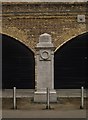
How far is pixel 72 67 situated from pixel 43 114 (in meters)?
7.90

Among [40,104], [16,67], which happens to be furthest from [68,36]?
[40,104]

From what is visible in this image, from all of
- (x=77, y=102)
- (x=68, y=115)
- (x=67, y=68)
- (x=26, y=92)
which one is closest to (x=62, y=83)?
(x=67, y=68)

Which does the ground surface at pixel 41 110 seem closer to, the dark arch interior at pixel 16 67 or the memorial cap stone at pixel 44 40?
the memorial cap stone at pixel 44 40

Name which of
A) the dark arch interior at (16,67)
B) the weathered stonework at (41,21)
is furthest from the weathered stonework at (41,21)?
the dark arch interior at (16,67)

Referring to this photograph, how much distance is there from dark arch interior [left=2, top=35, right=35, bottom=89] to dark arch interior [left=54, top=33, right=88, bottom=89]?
4.65 ft

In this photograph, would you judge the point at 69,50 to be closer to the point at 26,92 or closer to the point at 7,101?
the point at 26,92

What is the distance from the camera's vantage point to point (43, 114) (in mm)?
12422

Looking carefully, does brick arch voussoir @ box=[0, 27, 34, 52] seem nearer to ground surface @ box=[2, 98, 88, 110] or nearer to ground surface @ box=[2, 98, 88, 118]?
ground surface @ box=[2, 98, 88, 110]

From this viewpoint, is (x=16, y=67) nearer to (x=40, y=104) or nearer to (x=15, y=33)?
(x=15, y=33)

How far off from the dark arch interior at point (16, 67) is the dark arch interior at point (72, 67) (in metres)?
1.42

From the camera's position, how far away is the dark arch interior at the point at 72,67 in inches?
784

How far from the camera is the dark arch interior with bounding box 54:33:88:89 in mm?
19906

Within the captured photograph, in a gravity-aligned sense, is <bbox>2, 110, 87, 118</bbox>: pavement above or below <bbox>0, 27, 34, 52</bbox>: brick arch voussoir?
below

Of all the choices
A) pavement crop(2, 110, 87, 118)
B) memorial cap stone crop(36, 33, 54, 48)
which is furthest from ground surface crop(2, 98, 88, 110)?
memorial cap stone crop(36, 33, 54, 48)
